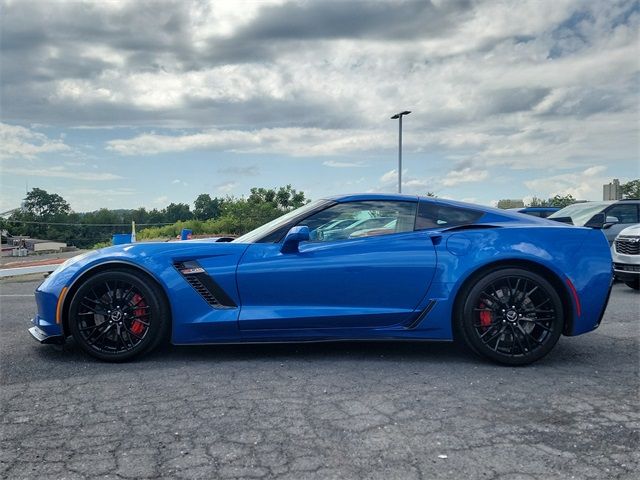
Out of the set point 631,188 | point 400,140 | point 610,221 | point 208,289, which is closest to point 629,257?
point 610,221

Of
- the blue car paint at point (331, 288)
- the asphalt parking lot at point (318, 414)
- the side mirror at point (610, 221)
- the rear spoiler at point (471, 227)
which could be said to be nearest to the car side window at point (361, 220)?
the blue car paint at point (331, 288)

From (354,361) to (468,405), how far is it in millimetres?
1087

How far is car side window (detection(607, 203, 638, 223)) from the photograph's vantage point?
12.0m

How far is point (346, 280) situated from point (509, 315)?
1.19 meters

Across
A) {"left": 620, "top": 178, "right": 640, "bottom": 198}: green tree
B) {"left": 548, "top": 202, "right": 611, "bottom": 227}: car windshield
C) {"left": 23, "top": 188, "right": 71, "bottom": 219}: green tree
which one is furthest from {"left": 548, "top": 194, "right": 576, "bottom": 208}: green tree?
{"left": 23, "top": 188, "right": 71, "bottom": 219}: green tree

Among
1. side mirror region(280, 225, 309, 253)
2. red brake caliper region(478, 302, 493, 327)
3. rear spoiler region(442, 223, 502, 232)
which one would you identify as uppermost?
rear spoiler region(442, 223, 502, 232)

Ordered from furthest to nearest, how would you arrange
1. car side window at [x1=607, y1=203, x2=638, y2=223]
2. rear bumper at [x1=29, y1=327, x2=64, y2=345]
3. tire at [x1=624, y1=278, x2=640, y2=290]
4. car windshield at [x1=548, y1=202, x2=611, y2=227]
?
1. car side window at [x1=607, y1=203, x2=638, y2=223]
2. car windshield at [x1=548, y1=202, x2=611, y2=227]
3. tire at [x1=624, y1=278, x2=640, y2=290]
4. rear bumper at [x1=29, y1=327, x2=64, y2=345]

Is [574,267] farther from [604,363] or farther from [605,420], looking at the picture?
[605,420]

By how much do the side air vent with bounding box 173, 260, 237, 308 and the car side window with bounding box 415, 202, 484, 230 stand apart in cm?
149

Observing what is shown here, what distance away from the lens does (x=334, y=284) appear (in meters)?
4.10

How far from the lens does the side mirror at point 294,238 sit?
408 centimetres

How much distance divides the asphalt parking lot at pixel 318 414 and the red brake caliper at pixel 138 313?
0.24m

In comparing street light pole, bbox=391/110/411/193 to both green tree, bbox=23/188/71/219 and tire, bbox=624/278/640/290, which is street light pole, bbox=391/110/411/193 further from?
green tree, bbox=23/188/71/219

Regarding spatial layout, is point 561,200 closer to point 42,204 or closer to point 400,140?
point 400,140
